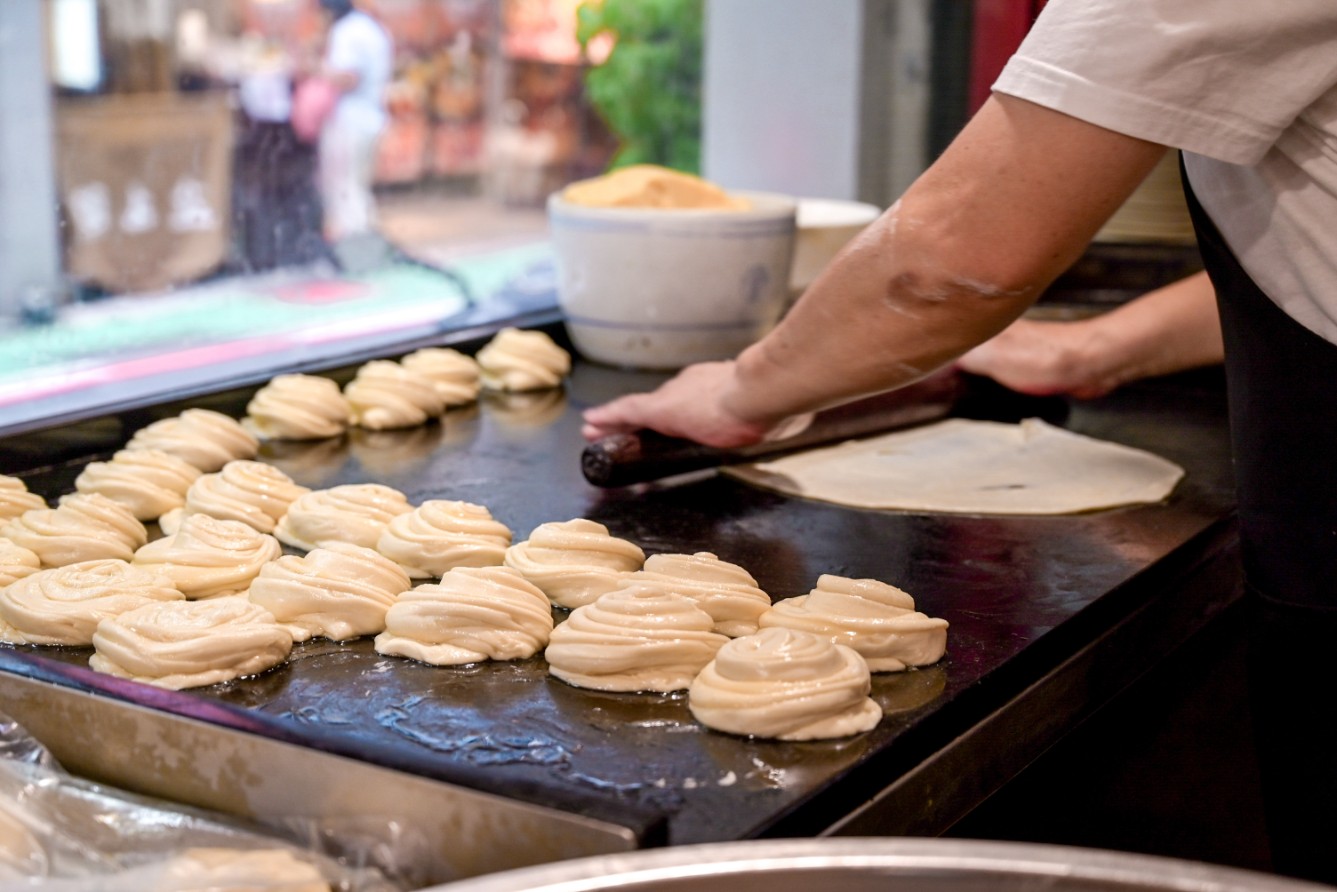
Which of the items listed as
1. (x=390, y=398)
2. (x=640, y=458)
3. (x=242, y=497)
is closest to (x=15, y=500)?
(x=242, y=497)

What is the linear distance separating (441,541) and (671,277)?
45.8 inches

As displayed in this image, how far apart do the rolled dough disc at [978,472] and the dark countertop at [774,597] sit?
1.5 inches

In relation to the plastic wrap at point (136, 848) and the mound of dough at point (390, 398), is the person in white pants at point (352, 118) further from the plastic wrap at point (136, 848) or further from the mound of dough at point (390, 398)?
the plastic wrap at point (136, 848)

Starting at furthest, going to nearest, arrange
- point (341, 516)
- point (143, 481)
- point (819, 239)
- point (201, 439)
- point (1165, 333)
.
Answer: point (819, 239) < point (1165, 333) < point (201, 439) < point (143, 481) < point (341, 516)

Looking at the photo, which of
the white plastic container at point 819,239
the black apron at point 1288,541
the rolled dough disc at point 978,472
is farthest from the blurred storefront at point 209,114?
the black apron at point 1288,541

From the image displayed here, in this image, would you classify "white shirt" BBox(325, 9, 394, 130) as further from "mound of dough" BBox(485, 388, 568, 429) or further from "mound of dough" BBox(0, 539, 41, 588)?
"mound of dough" BBox(0, 539, 41, 588)

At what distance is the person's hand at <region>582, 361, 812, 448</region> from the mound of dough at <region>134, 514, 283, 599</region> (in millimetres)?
556

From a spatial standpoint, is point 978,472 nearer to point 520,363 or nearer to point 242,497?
point 520,363

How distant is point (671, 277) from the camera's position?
2.66 meters

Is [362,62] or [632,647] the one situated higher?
[362,62]

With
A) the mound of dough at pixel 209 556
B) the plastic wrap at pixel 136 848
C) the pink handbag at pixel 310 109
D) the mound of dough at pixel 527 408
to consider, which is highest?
the pink handbag at pixel 310 109

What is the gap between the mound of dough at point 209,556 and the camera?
60.4 inches

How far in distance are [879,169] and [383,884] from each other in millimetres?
2892

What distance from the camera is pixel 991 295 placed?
145 centimetres
